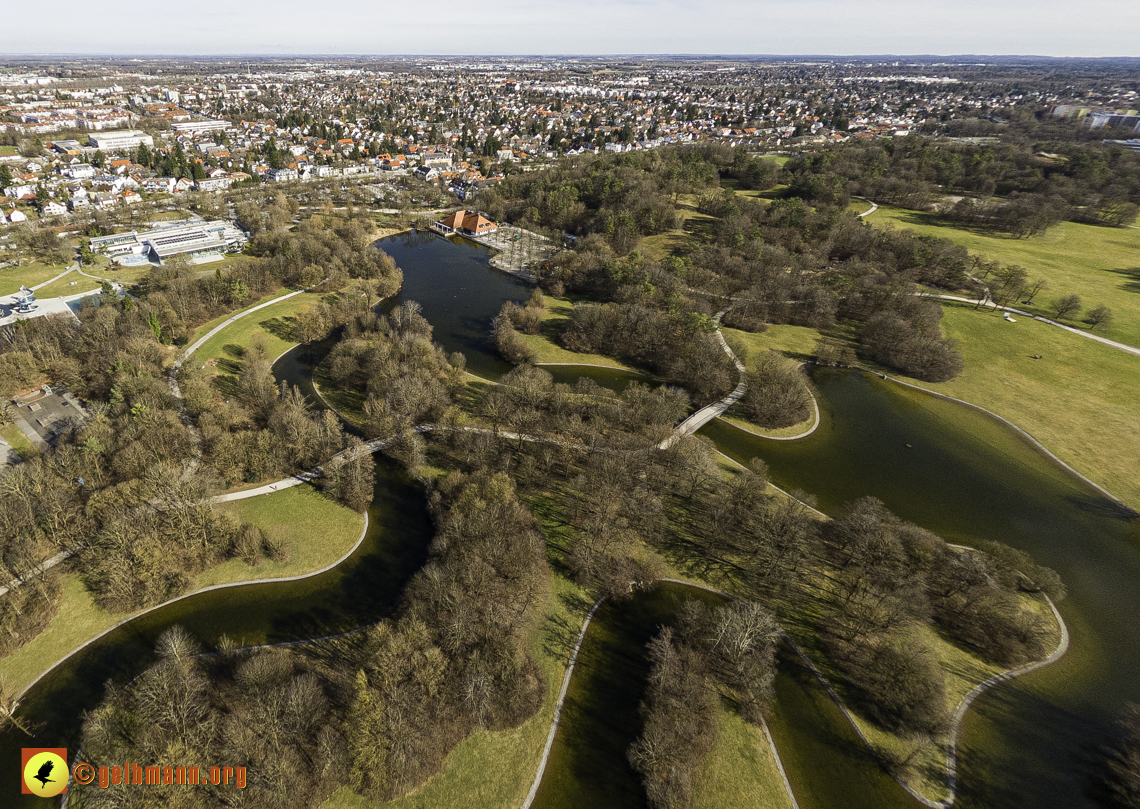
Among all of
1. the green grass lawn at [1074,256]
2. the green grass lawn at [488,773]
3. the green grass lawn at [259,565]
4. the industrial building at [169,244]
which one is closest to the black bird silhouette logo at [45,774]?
the green grass lawn at [259,565]

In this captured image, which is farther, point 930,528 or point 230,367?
point 230,367

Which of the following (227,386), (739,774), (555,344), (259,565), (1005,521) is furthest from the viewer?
(555,344)

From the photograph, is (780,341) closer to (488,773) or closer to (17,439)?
(488,773)

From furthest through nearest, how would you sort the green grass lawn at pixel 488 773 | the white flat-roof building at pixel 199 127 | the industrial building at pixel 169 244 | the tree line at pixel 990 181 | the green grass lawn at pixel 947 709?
the white flat-roof building at pixel 199 127 < the tree line at pixel 990 181 < the industrial building at pixel 169 244 < the green grass lawn at pixel 947 709 < the green grass lawn at pixel 488 773

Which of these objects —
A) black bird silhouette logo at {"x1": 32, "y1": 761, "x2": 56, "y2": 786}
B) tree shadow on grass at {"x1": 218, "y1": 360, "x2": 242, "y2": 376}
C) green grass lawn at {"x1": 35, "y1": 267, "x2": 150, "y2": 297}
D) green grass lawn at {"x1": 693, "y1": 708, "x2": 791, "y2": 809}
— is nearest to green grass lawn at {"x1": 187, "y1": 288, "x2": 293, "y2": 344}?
tree shadow on grass at {"x1": 218, "y1": 360, "x2": 242, "y2": 376}

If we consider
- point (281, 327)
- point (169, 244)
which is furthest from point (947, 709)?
point (169, 244)

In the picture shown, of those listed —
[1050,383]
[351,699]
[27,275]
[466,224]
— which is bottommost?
[351,699]

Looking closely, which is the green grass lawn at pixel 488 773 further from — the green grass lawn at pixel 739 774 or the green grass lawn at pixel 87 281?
the green grass lawn at pixel 87 281
